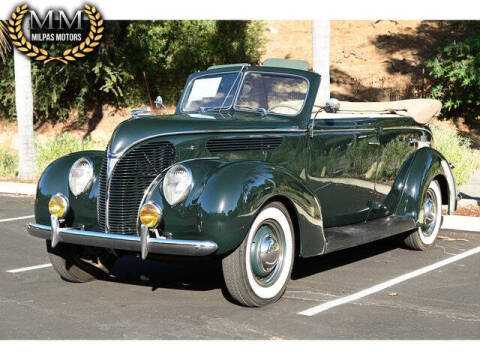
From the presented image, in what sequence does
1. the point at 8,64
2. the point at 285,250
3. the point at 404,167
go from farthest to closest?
the point at 8,64, the point at 404,167, the point at 285,250

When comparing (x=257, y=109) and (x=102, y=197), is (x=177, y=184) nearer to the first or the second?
(x=102, y=197)

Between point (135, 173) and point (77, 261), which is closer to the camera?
point (135, 173)

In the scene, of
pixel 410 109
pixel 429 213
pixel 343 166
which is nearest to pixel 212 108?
pixel 343 166

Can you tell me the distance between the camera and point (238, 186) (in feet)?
17.5

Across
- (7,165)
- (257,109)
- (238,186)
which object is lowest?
(7,165)

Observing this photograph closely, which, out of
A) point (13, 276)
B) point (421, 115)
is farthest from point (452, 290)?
point (13, 276)

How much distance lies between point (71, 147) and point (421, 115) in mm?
8737

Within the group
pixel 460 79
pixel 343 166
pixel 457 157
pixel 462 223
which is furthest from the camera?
pixel 460 79

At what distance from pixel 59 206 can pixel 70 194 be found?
16 cm

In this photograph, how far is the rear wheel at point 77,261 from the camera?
631cm

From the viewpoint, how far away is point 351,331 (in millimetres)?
4934

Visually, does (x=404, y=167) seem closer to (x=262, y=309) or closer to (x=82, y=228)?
(x=262, y=309)

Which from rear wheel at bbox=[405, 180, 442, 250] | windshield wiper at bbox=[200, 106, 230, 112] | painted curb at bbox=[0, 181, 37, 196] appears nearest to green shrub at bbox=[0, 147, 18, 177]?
painted curb at bbox=[0, 181, 37, 196]

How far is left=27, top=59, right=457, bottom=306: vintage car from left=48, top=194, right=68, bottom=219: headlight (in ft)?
0.04
